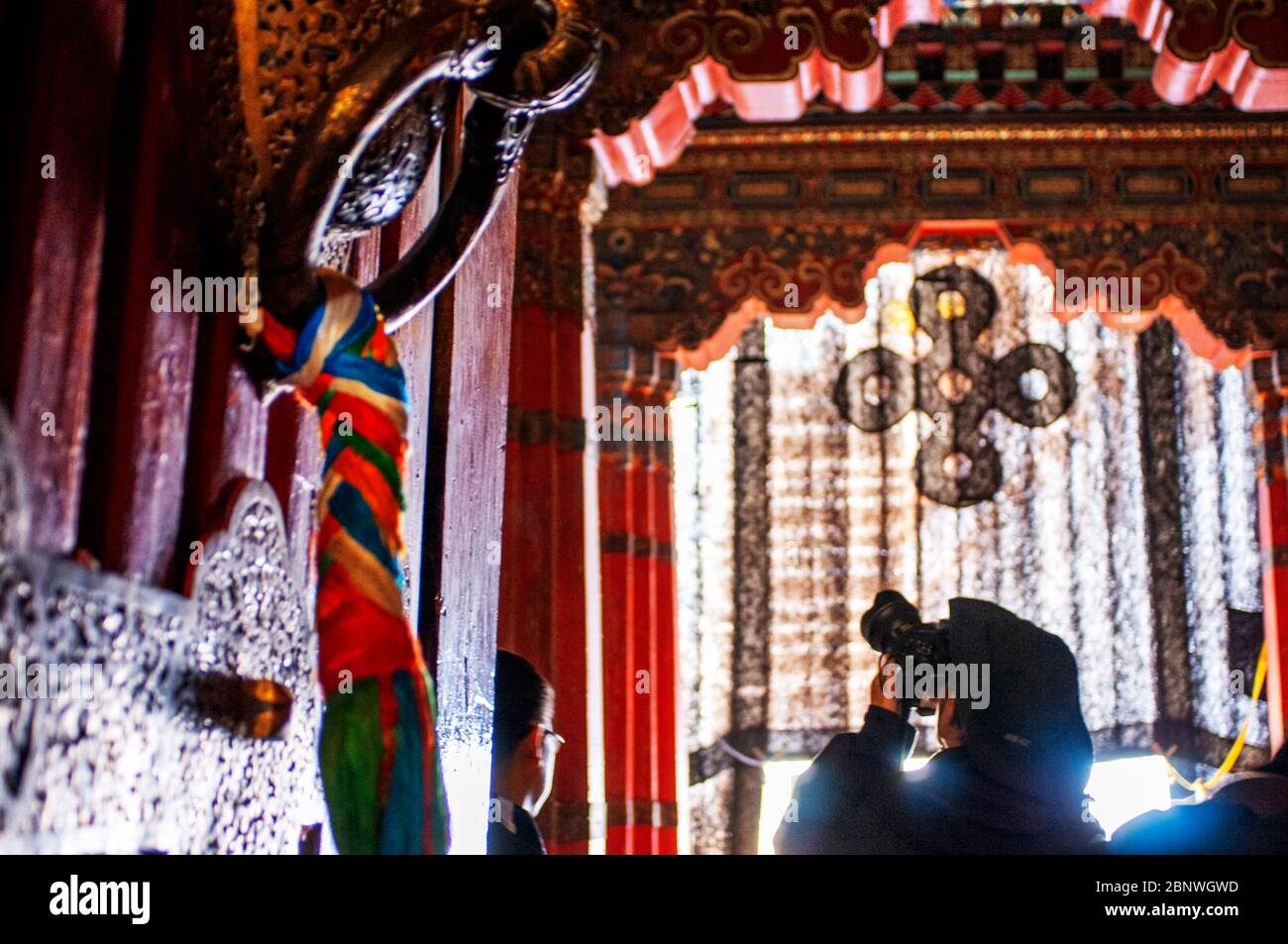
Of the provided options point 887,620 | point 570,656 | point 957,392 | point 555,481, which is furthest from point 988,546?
point 887,620

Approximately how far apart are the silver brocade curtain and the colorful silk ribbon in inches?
219

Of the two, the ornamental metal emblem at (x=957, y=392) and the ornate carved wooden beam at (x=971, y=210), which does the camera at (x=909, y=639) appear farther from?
the ornamental metal emblem at (x=957, y=392)

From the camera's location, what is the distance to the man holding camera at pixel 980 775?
200cm

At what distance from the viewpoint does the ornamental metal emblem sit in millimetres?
6367

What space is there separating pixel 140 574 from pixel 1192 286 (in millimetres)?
5094

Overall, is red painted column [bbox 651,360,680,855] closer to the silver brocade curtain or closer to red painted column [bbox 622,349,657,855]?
red painted column [bbox 622,349,657,855]

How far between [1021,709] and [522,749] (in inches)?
34.7

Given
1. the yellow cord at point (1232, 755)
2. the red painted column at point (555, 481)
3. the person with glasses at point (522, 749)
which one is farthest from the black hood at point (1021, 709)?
the yellow cord at point (1232, 755)

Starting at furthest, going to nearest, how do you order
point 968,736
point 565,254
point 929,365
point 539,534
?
point 929,365 < point 565,254 < point 539,534 < point 968,736

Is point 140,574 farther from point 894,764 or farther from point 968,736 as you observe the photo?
point 894,764

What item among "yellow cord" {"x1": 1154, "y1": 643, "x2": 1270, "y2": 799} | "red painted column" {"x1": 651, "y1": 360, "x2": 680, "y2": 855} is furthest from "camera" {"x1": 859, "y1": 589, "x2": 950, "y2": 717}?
"yellow cord" {"x1": 1154, "y1": 643, "x2": 1270, "y2": 799}

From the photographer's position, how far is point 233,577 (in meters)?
0.87

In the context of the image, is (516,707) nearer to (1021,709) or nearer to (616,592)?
(1021,709)

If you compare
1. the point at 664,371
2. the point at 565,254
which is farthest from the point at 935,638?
the point at 664,371
